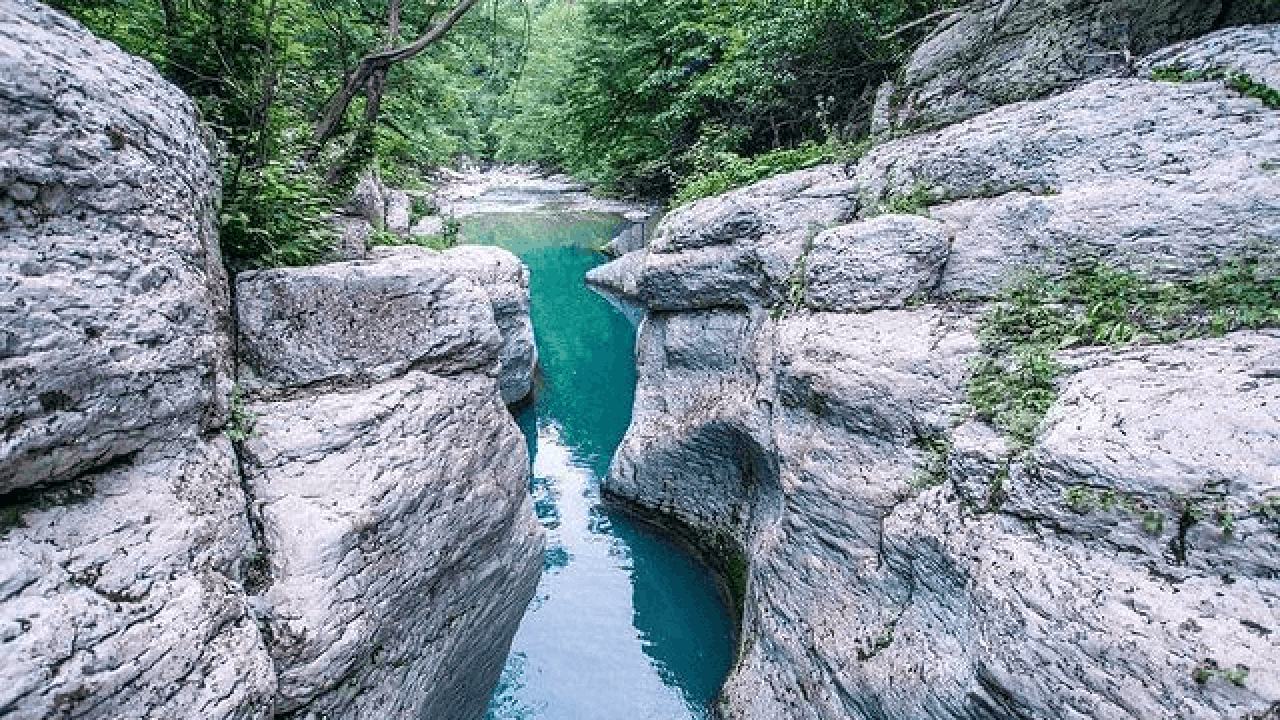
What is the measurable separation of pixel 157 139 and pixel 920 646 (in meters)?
6.73

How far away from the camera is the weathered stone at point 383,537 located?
429 centimetres

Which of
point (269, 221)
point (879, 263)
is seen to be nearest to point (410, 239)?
point (269, 221)

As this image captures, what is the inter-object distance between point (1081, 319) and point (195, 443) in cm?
689

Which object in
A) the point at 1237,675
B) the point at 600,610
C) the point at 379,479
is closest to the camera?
the point at 1237,675

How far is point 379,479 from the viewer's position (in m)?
4.89

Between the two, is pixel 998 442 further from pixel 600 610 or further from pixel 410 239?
pixel 410 239

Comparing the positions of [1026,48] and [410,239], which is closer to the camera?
[1026,48]

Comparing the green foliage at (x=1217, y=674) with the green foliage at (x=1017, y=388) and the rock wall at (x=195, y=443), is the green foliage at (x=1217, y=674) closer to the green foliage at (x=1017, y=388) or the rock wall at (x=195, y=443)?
the green foliage at (x=1017, y=388)

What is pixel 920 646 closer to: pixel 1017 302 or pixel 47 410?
pixel 1017 302

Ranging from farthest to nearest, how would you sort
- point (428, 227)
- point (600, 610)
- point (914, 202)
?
point (428, 227) → point (600, 610) → point (914, 202)

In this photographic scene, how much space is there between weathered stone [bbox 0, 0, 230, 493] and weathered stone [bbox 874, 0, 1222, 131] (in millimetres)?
9083

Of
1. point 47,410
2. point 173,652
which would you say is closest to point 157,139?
point 47,410

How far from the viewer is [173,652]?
340cm

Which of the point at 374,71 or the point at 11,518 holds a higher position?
the point at 374,71
